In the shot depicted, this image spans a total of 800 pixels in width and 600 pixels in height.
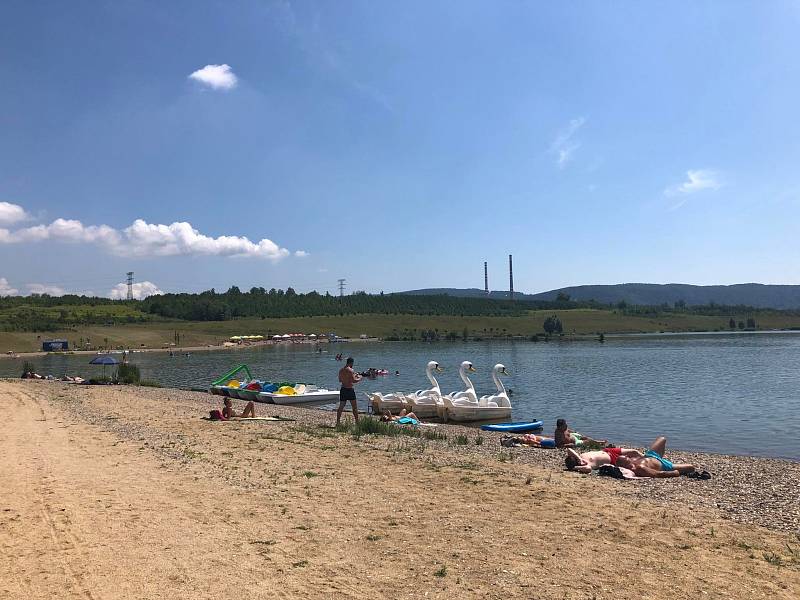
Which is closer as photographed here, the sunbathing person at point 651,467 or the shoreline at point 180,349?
the sunbathing person at point 651,467

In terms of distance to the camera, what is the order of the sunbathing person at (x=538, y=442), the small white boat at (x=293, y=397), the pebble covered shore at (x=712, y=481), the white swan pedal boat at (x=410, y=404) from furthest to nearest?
the small white boat at (x=293, y=397) < the white swan pedal boat at (x=410, y=404) < the sunbathing person at (x=538, y=442) < the pebble covered shore at (x=712, y=481)

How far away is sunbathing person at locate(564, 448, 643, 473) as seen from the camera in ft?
40.8

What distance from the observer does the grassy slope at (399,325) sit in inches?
4697

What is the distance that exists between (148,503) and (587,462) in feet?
26.5

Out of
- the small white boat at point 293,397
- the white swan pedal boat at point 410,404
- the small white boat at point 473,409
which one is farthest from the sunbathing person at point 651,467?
the small white boat at point 293,397

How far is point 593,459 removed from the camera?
12641mm

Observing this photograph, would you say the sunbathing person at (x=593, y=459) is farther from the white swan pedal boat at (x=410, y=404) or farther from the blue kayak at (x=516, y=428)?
the white swan pedal boat at (x=410, y=404)

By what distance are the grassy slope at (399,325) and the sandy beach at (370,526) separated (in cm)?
10593

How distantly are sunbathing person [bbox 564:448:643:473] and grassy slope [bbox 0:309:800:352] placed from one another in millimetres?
107481

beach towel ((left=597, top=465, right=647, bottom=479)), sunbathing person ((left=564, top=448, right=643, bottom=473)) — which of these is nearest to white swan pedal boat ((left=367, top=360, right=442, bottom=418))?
sunbathing person ((left=564, top=448, right=643, bottom=473))

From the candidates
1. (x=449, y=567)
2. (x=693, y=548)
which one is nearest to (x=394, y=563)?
(x=449, y=567)

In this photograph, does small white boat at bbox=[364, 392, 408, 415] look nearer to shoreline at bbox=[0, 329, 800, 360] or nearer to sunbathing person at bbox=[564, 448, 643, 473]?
sunbathing person at bbox=[564, 448, 643, 473]

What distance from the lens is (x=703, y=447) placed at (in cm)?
1983

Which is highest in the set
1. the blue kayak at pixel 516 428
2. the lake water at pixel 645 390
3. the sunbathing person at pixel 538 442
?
the sunbathing person at pixel 538 442
